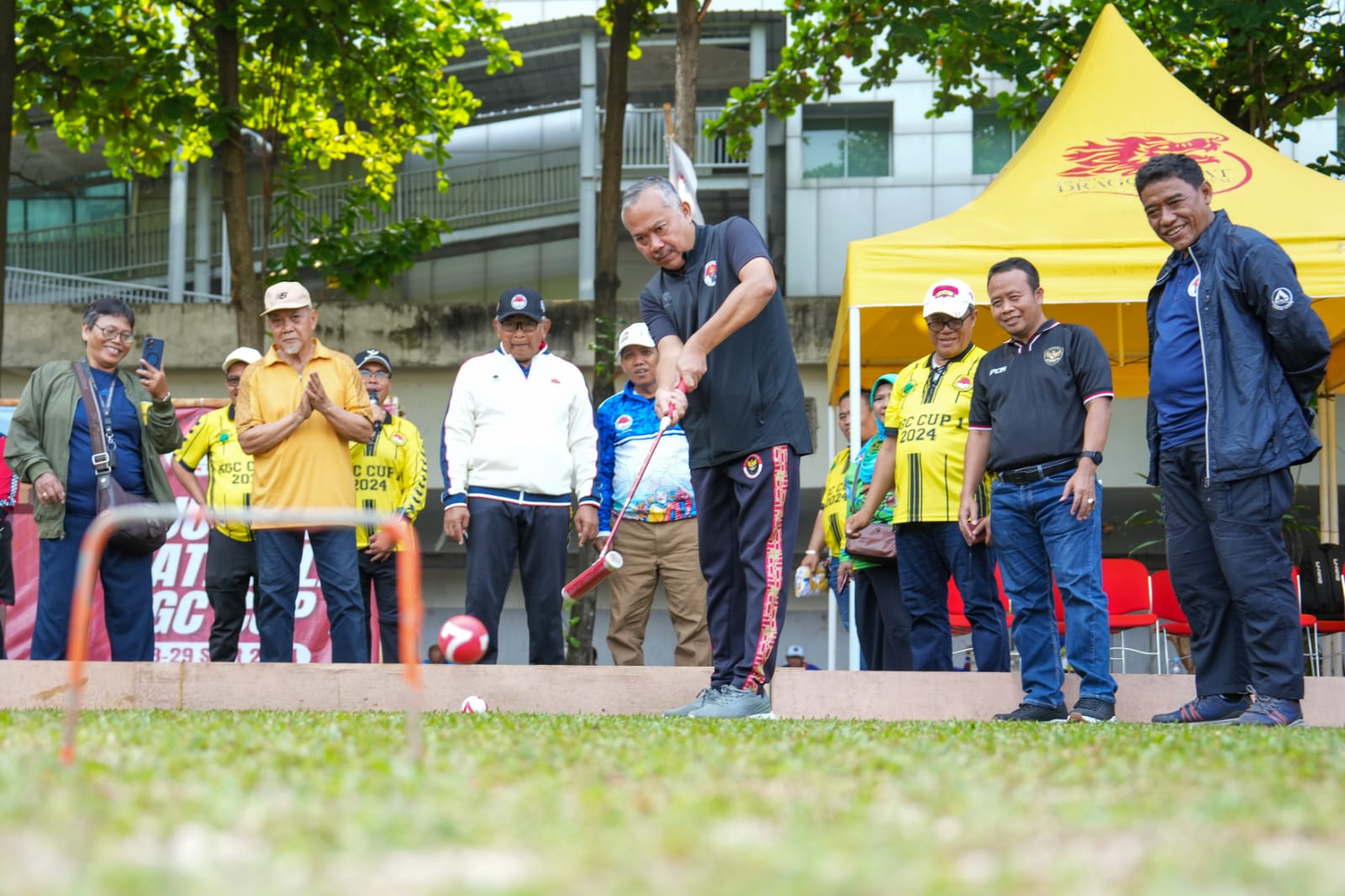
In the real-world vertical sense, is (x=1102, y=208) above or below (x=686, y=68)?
below

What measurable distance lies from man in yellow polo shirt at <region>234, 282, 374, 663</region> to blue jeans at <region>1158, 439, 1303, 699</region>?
3.33 metres

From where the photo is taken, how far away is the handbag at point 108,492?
6.27 m

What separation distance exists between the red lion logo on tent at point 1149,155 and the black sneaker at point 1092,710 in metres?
3.40

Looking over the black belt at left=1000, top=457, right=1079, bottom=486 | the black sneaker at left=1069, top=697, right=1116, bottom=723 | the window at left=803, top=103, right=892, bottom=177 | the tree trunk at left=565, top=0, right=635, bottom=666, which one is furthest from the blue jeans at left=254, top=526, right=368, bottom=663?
the window at left=803, top=103, right=892, bottom=177

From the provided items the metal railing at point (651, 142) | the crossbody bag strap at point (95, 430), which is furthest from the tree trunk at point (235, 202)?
the metal railing at point (651, 142)

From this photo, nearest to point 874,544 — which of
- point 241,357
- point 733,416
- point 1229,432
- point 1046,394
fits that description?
point 1046,394

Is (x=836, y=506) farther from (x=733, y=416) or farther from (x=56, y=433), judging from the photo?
(x=56, y=433)

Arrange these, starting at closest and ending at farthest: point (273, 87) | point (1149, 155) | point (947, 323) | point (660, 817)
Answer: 1. point (660, 817)
2. point (947, 323)
3. point (1149, 155)
4. point (273, 87)

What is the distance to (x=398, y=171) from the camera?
19.4 meters

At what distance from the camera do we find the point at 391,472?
7688 millimetres

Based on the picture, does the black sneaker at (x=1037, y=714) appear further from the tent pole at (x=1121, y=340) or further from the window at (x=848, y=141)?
the window at (x=848, y=141)

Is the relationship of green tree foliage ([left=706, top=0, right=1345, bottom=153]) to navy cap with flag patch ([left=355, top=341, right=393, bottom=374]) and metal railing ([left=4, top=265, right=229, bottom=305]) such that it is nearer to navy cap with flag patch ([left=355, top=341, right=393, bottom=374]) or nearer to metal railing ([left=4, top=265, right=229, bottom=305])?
navy cap with flag patch ([left=355, top=341, right=393, bottom=374])

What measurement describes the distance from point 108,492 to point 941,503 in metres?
3.68

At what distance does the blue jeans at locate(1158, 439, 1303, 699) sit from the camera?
4.43 m
